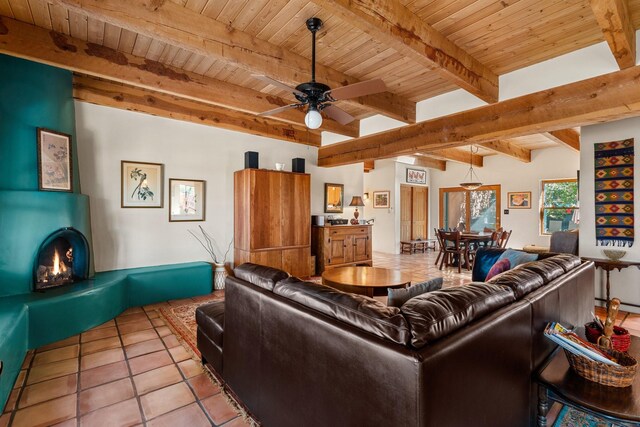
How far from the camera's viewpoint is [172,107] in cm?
431

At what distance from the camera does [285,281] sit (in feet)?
5.44

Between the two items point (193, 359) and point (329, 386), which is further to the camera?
point (193, 359)

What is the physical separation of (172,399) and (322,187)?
15.7 ft

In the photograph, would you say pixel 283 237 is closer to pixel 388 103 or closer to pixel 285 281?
pixel 388 103

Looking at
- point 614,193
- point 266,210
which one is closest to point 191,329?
point 266,210

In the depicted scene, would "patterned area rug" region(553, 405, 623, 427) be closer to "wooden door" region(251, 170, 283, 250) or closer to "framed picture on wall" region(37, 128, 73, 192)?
"wooden door" region(251, 170, 283, 250)

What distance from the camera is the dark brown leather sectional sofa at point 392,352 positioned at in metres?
0.99

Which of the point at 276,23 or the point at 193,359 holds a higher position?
the point at 276,23

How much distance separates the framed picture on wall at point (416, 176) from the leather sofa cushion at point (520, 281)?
7.40 metres

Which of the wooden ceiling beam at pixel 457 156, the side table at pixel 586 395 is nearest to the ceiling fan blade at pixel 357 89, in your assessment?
the side table at pixel 586 395

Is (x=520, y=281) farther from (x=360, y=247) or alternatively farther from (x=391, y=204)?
(x=391, y=204)

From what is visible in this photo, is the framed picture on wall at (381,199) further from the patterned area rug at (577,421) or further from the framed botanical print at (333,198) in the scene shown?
the patterned area rug at (577,421)

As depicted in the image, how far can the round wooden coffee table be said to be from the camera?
3.15 meters

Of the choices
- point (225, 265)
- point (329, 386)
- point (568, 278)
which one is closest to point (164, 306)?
point (225, 265)
